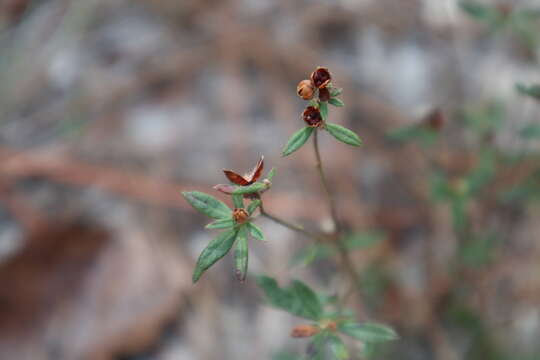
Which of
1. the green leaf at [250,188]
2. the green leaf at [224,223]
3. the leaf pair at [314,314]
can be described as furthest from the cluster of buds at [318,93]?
the leaf pair at [314,314]

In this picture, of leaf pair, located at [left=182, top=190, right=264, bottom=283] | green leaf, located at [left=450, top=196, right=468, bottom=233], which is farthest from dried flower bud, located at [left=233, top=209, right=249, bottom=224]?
green leaf, located at [left=450, top=196, right=468, bottom=233]

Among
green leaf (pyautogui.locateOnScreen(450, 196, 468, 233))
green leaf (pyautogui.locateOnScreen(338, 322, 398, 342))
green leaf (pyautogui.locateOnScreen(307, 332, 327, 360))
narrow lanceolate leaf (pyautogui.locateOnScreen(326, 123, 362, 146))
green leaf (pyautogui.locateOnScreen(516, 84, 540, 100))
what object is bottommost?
green leaf (pyautogui.locateOnScreen(307, 332, 327, 360))

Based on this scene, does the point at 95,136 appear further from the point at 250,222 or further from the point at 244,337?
the point at 250,222

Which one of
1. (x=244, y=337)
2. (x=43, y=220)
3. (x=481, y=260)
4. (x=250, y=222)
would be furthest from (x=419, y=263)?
(x=43, y=220)

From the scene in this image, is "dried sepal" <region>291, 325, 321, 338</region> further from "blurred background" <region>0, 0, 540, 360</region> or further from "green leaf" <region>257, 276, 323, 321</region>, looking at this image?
"blurred background" <region>0, 0, 540, 360</region>

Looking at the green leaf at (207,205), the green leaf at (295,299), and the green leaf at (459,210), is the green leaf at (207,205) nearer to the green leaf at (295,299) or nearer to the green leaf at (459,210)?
the green leaf at (295,299)

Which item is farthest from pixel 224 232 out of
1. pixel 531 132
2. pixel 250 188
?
pixel 531 132

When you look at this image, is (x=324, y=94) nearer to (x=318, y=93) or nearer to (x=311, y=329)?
(x=318, y=93)
